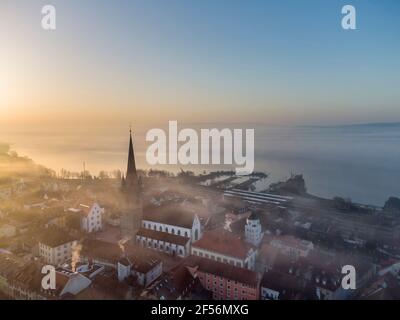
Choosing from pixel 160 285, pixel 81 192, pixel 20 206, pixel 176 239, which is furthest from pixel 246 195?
pixel 160 285

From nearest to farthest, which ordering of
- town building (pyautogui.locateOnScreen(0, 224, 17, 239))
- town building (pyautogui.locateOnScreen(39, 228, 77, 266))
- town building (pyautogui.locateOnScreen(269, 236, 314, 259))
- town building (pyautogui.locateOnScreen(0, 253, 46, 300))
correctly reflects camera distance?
town building (pyautogui.locateOnScreen(0, 253, 46, 300))
town building (pyautogui.locateOnScreen(39, 228, 77, 266))
town building (pyautogui.locateOnScreen(269, 236, 314, 259))
town building (pyautogui.locateOnScreen(0, 224, 17, 239))

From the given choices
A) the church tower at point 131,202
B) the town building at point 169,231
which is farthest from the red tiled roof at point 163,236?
the church tower at point 131,202

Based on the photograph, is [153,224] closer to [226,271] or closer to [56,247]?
[56,247]

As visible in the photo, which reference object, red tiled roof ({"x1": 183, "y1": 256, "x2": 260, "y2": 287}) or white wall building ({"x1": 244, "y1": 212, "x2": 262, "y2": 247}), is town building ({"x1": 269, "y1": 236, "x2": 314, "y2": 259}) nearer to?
white wall building ({"x1": 244, "y1": 212, "x2": 262, "y2": 247})

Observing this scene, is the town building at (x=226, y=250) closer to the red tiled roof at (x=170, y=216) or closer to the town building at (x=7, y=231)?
the red tiled roof at (x=170, y=216)

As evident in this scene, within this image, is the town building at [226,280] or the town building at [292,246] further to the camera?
the town building at [292,246]

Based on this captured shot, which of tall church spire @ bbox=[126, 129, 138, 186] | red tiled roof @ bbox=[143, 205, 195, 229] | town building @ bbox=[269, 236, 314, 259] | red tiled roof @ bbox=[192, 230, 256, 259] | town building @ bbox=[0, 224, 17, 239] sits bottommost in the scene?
town building @ bbox=[269, 236, 314, 259]

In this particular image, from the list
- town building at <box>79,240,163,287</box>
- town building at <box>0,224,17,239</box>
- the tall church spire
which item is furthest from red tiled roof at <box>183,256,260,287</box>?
town building at <box>0,224,17,239</box>

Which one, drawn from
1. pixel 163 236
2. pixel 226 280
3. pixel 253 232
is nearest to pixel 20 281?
pixel 163 236
